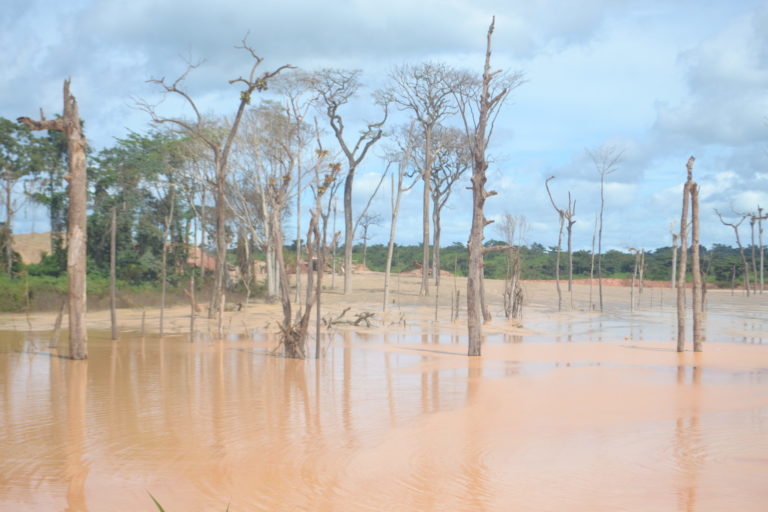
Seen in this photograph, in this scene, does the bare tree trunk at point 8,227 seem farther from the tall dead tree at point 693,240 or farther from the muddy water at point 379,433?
the tall dead tree at point 693,240

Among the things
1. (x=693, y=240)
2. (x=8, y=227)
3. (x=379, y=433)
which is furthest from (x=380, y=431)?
(x=8, y=227)

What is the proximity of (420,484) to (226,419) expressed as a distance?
3223mm

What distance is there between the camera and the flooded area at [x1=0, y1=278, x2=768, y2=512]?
18.8 feet

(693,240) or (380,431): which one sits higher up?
(693,240)

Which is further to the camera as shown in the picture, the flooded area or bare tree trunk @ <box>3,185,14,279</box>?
bare tree trunk @ <box>3,185,14,279</box>

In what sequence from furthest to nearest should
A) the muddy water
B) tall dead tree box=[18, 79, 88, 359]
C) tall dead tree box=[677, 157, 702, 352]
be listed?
tall dead tree box=[677, 157, 702, 352] < tall dead tree box=[18, 79, 88, 359] < the muddy water

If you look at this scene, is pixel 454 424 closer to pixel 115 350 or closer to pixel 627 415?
pixel 627 415

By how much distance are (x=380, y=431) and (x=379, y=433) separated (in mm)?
98

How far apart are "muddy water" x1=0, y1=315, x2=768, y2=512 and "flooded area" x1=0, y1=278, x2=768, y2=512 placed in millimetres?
27

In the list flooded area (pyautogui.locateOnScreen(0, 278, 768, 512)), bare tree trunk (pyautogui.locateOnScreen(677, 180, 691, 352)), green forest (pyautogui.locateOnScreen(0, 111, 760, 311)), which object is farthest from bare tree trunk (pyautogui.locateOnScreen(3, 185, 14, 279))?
bare tree trunk (pyautogui.locateOnScreen(677, 180, 691, 352))

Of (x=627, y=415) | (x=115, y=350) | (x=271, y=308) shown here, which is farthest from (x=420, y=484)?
(x=271, y=308)

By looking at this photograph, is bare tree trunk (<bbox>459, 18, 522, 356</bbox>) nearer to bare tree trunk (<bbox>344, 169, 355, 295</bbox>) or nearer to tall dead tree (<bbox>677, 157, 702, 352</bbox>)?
tall dead tree (<bbox>677, 157, 702, 352</bbox>)

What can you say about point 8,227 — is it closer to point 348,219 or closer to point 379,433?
point 348,219

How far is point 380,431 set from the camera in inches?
309
